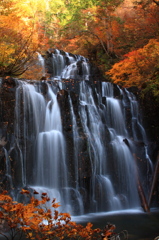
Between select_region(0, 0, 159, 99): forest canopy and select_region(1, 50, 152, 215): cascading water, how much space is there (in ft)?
10.3

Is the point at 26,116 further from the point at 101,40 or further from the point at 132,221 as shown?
the point at 101,40

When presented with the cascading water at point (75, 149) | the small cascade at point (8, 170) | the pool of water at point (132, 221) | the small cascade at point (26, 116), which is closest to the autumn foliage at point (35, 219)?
the pool of water at point (132, 221)

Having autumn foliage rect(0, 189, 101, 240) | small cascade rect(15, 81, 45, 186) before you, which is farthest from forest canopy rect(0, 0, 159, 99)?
autumn foliage rect(0, 189, 101, 240)

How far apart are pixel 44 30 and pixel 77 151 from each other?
1079 inches

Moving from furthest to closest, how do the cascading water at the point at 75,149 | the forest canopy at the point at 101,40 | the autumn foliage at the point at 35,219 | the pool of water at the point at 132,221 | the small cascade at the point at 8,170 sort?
the forest canopy at the point at 101,40
the cascading water at the point at 75,149
the small cascade at the point at 8,170
the pool of water at the point at 132,221
the autumn foliage at the point at 35,219

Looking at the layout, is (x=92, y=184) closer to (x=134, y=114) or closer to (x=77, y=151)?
(x=77, y=151)

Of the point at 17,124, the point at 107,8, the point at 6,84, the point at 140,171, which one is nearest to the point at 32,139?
the point at 17,124

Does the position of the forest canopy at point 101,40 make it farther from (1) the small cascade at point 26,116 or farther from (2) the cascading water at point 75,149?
(2) the cascading water at point 75,149

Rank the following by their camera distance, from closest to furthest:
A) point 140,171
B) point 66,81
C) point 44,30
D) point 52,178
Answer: point 52,178
point 140,171
point 66,81
point 44,30

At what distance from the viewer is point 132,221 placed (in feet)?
33.3

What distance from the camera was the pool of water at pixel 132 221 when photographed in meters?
8.66

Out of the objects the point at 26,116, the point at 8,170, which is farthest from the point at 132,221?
the point at 26,116

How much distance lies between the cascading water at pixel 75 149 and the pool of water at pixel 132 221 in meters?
0.96

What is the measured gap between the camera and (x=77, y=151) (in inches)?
510
